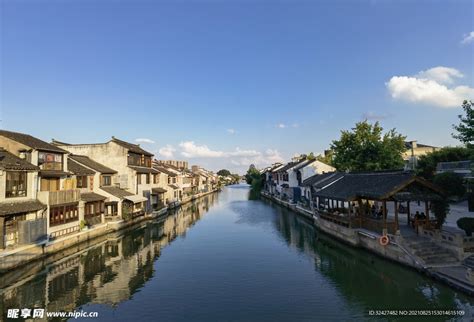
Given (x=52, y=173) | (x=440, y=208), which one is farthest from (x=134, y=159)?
(x=440, y=208)

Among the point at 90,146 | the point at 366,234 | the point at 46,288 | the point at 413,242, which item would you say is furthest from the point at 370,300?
the point at 90,146

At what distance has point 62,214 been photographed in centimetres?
3027

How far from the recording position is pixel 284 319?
14508 millimetres

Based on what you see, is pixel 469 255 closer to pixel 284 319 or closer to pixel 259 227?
pixel 284 319

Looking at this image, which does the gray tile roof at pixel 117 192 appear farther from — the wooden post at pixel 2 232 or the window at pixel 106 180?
the wooden post at pixel 2 232

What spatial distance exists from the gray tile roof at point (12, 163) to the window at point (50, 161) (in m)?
2.14

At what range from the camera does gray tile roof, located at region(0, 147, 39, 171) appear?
23.2 meters

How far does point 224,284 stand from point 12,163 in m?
20.0

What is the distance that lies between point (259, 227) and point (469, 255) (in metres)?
26.5

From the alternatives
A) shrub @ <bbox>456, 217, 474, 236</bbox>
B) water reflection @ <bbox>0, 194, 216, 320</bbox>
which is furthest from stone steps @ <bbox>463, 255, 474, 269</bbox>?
water reflection @ <bbox>0, 194, 216, 320</bbox>

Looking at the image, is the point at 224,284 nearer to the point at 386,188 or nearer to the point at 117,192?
the point at 386,188

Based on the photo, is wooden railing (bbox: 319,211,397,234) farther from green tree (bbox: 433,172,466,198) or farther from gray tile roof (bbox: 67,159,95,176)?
gray tile roof (bbox: 67,159,95,176)

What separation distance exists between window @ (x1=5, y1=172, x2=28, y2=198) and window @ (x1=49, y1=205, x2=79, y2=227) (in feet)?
12.4

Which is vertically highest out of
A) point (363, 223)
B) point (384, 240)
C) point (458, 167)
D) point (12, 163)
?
point (12, 163)
